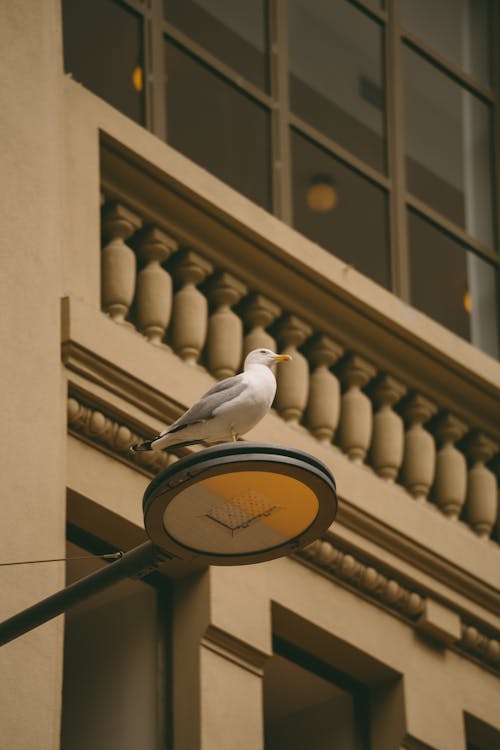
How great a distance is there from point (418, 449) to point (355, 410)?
0.54 meters

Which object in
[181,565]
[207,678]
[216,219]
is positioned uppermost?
[216,219]

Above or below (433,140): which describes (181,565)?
below

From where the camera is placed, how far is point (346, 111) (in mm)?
14953

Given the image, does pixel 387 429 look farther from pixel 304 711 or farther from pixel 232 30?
pixel 232 30

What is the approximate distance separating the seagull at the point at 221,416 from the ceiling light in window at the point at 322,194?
4500mm

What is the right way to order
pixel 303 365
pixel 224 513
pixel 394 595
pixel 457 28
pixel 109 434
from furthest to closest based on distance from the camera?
pixel 457 28 → pixel 303 365 → pixel 394 595 → pixel 109 434 → pixel 224 513

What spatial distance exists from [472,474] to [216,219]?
8.04ft

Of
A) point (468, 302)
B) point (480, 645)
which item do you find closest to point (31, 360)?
point (480, 645)

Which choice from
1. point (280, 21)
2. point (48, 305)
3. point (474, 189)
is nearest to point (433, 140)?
point (474, 189)

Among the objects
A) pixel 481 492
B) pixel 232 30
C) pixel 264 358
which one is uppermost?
pixel 232 30

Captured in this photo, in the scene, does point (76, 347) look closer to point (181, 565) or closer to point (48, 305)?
point (48, 305)

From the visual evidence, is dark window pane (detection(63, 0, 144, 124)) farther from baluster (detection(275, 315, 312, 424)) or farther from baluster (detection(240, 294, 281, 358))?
baluster (detection(275, 315, 312, 424))

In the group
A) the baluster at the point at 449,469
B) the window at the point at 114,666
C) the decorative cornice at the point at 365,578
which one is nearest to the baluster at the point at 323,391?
the decorative cornice at the point at 365,578

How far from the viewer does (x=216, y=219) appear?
12.5 m
